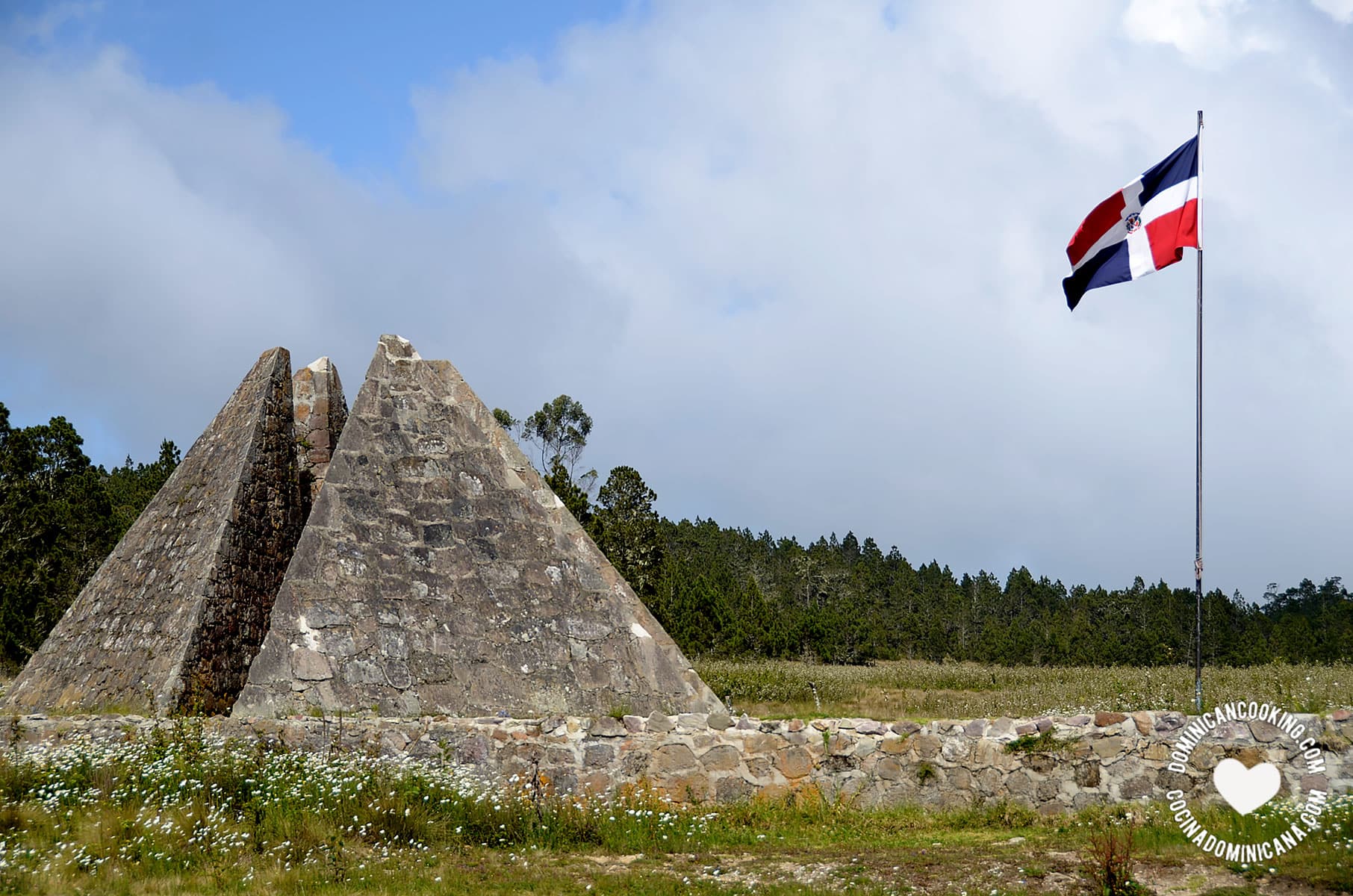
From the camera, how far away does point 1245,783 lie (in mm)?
7676

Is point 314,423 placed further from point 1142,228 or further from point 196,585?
point 1142,228

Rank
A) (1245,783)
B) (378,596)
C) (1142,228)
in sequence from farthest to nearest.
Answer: (1142,228)
(378,596)
(1245,783)

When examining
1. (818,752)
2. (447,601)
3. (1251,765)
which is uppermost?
(447,601)

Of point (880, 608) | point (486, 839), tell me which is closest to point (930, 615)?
point (880, 608)

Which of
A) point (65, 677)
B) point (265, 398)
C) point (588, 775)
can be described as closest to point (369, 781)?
point (588, 775)

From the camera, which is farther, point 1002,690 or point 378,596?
point 1002,690

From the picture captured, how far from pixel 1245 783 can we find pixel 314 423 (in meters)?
10.7

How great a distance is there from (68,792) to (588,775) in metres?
4.10

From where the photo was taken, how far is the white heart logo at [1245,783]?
24.8 ft

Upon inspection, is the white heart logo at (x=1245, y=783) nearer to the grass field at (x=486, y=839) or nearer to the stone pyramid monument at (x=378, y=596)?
the grass field at (x=486, y=839)

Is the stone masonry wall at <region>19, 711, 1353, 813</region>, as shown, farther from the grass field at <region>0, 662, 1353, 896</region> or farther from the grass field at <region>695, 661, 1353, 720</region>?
the grass field at <region>695, 661, 1353, 720</region>

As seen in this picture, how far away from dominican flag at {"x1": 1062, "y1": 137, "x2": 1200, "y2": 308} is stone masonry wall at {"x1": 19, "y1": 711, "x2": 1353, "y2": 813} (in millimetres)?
6014

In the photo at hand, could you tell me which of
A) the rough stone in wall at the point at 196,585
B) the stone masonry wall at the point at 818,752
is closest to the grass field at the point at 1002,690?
the stone masonry wall at the point at 818,752

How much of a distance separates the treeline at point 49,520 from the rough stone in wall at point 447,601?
2364 centimetres
